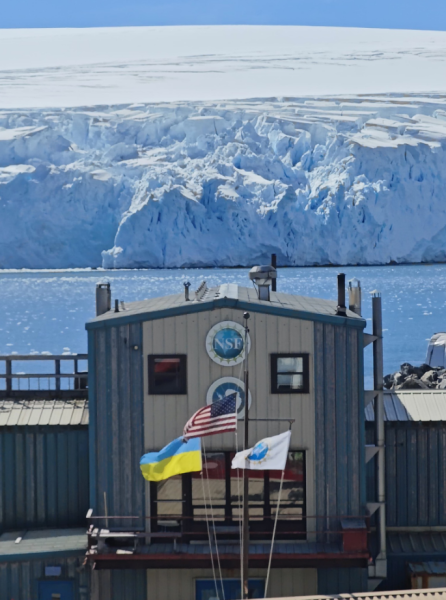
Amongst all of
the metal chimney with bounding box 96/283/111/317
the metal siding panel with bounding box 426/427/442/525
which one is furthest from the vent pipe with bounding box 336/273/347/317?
the metal chimney with bounding box 96/283/111/317

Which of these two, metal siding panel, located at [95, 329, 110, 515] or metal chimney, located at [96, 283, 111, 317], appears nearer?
metal siding panel, located at [95, 329, 110, 515]

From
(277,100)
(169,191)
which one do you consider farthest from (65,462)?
(277,100)

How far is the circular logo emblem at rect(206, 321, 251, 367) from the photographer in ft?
24.6

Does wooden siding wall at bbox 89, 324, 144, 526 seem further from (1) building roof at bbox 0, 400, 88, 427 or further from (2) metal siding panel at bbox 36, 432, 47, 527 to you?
(2) metal siding panel at bbox 36, 432, 47, 527

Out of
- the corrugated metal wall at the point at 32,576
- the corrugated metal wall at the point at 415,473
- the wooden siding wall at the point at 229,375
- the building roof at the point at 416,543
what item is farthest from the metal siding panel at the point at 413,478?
the corrugated metal wall at the point at 32,576

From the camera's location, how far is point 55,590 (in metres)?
7.61

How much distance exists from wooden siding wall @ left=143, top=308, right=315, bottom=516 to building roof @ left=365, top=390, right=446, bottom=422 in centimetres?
113

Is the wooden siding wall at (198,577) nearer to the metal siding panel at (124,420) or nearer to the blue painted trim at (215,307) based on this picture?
the metal siding panel at (124,420)

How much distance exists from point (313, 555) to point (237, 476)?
3.00 feet

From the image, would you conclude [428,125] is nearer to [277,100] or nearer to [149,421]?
[277,100]

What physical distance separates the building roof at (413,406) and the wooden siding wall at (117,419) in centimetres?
234

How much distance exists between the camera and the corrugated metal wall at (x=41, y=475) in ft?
26.5

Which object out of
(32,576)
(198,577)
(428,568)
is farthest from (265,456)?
(32,576)

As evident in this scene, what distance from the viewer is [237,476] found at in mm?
7438
